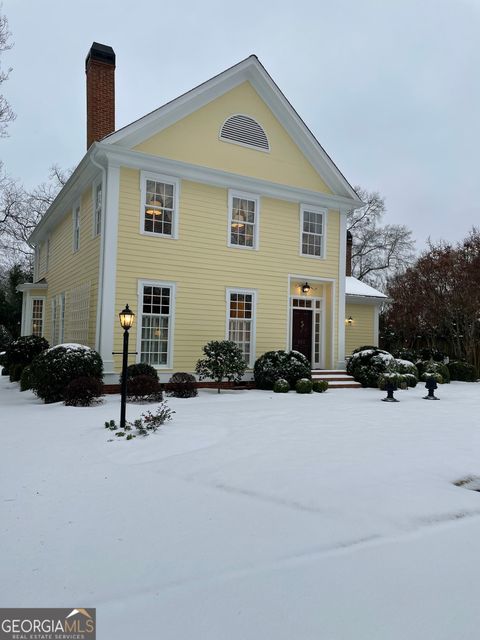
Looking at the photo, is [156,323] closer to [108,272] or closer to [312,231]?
[108,272]

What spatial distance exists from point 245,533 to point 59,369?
7109 mm

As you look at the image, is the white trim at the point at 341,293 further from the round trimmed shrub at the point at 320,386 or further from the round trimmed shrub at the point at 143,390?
the round trimmed shrub at the point at 143,390

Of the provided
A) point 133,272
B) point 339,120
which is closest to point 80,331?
point 133,272

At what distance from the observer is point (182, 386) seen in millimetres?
10562

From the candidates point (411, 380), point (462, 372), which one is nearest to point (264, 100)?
point (411, 380)

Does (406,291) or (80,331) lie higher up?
(406,291)

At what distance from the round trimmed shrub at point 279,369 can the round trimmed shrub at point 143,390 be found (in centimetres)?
358

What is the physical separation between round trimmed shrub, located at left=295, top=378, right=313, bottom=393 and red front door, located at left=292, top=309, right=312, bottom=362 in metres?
2.52

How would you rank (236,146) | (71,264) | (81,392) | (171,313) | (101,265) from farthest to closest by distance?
(71,264), (236,146), (171,313), (101,265), (81,392)

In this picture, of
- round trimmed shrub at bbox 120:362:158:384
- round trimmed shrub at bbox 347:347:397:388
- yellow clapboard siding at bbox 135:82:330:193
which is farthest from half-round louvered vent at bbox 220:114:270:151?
round trimmed shrub at bbox 347:347:397:388

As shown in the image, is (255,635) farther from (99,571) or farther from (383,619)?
(99,571)

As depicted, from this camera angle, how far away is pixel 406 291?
20656mm

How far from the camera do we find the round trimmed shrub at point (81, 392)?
29.0 ft

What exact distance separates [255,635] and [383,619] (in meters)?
0.70
